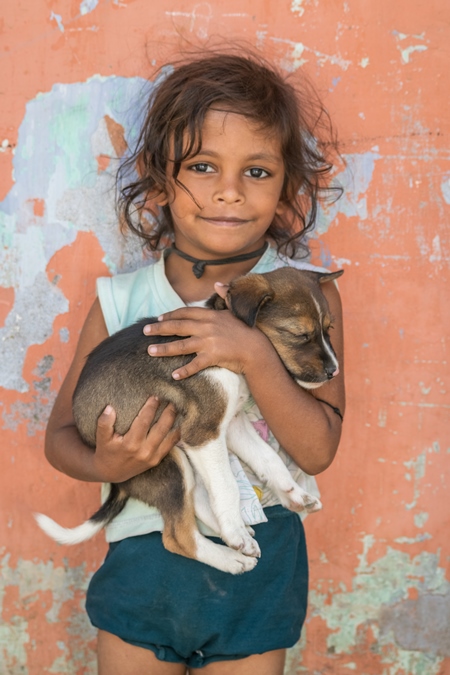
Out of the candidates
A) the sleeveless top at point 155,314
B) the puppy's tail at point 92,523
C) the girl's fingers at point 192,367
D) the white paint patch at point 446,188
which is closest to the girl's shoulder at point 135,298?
the sleeveless top at point 155,314

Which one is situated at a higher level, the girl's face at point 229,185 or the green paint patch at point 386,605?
the girl's face at point 229,185

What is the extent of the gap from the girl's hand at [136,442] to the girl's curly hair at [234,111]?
863mm

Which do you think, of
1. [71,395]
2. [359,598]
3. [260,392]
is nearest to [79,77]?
[71,395]

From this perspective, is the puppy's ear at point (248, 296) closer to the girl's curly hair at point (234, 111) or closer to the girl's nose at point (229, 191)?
the girl's nose at point (229, 191)

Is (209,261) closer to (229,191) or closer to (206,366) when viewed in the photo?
(229,191)

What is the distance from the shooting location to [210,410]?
2.35m

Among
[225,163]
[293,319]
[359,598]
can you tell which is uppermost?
[225,163]

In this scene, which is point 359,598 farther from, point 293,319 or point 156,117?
point 156,117

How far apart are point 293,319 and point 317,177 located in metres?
0.94

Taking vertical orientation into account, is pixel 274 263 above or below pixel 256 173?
below

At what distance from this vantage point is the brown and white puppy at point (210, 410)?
7.72 feet

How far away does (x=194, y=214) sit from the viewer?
269cm

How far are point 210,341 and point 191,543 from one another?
26.3 inches

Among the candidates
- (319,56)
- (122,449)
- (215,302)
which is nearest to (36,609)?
(122,449)
